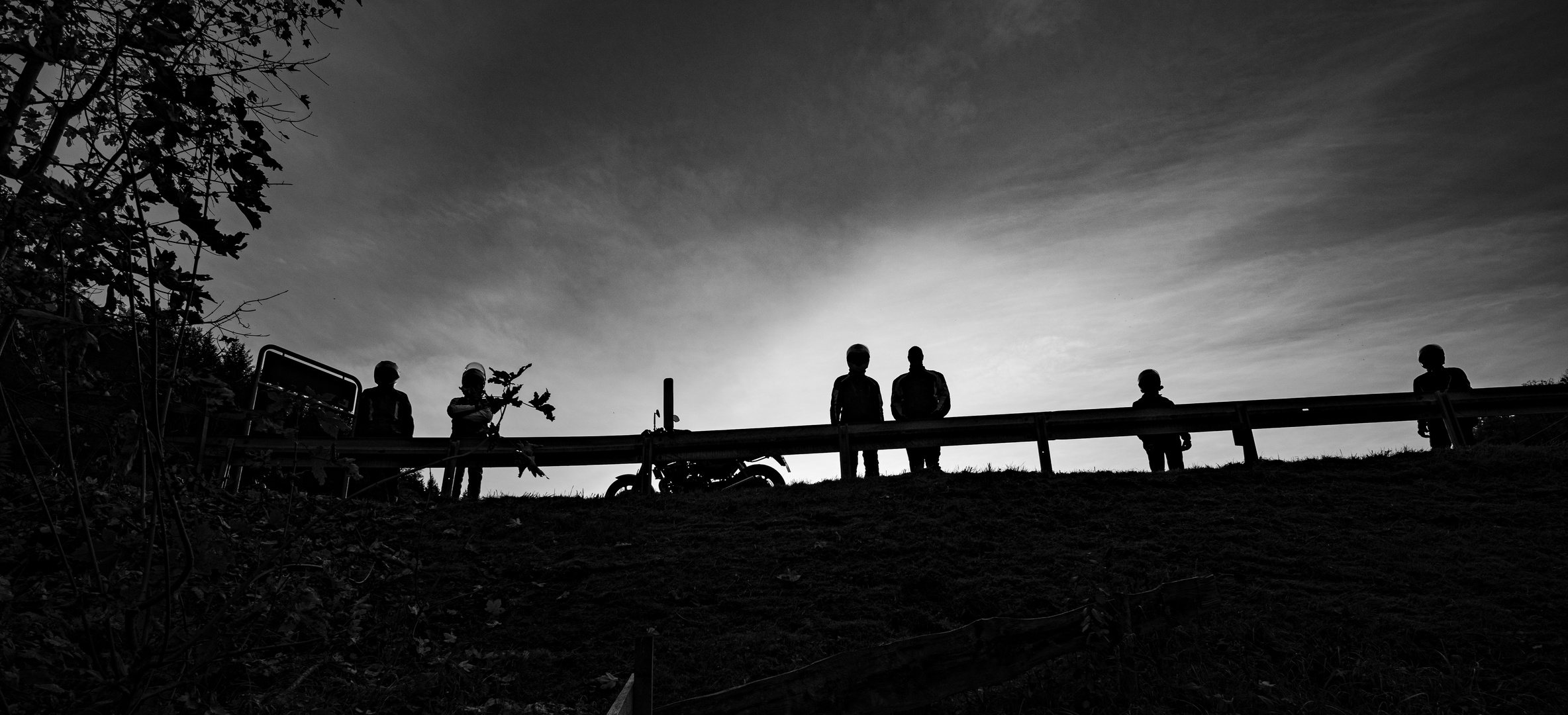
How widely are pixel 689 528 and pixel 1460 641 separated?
6514 millimetres

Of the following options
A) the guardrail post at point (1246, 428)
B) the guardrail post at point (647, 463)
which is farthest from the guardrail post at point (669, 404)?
the guardrail post at point (1246, 428)

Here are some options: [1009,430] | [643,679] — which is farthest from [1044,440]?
[643,679]

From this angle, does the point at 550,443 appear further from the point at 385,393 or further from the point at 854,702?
the point at 854,702

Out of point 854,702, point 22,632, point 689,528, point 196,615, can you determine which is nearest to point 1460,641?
point 854,702

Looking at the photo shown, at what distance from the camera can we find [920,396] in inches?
491

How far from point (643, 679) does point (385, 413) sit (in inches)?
389

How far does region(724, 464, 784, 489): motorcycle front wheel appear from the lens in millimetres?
11539

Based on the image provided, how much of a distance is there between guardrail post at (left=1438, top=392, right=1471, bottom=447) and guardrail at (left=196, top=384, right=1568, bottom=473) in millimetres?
12

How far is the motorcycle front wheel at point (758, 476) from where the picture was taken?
1154cm

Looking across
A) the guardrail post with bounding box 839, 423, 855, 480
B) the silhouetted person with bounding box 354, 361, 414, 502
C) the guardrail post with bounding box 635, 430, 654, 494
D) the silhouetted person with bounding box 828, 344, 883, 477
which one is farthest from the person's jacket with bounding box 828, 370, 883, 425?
the silhouetted person with bounding box 354, 361, 414, 502

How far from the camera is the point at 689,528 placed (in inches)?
364

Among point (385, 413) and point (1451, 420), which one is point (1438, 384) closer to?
point (1451, 420)

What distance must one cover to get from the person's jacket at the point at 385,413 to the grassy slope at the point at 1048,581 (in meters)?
2.91

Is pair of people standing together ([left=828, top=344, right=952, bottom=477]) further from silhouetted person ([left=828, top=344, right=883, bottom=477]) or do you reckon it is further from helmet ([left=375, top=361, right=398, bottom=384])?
helmet ([left=375, top=361, right=398, bottom=384])
